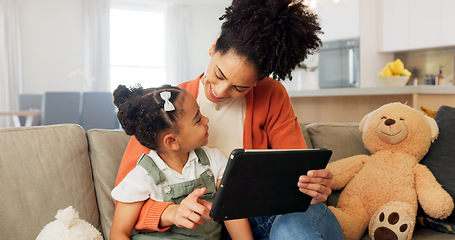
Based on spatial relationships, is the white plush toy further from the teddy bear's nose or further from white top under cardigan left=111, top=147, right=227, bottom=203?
the teddy bear's nose

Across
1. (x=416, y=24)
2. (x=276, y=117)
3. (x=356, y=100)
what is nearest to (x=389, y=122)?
(x=276, y=117)

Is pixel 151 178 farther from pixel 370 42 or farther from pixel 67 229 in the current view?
pixel 370 42

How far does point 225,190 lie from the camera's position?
929mm

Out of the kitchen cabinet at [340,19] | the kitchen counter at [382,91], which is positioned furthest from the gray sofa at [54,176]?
the kitchen cabinet at [340,19]

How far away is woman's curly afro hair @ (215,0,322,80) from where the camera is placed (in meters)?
1.12

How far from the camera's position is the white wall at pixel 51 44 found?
6.73 m

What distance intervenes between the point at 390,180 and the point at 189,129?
839mm

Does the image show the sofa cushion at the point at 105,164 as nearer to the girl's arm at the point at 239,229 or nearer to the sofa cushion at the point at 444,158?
the girl's arm at the point at 239,229

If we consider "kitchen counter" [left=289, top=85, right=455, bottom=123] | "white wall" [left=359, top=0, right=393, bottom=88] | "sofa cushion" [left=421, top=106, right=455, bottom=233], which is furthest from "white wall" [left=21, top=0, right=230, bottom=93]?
"sofa cushion" [left=421, top=106, right=455, bottom=233]

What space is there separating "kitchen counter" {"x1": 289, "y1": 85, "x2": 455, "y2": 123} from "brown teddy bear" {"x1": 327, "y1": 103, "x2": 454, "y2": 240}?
0.99m

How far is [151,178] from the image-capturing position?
116 cm

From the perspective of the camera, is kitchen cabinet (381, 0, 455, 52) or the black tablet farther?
kitchen cabinet (381, 0, 455, 52)

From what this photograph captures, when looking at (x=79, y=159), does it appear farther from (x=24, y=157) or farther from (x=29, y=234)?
(x=29, y=234)

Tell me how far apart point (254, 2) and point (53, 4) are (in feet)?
21.5
